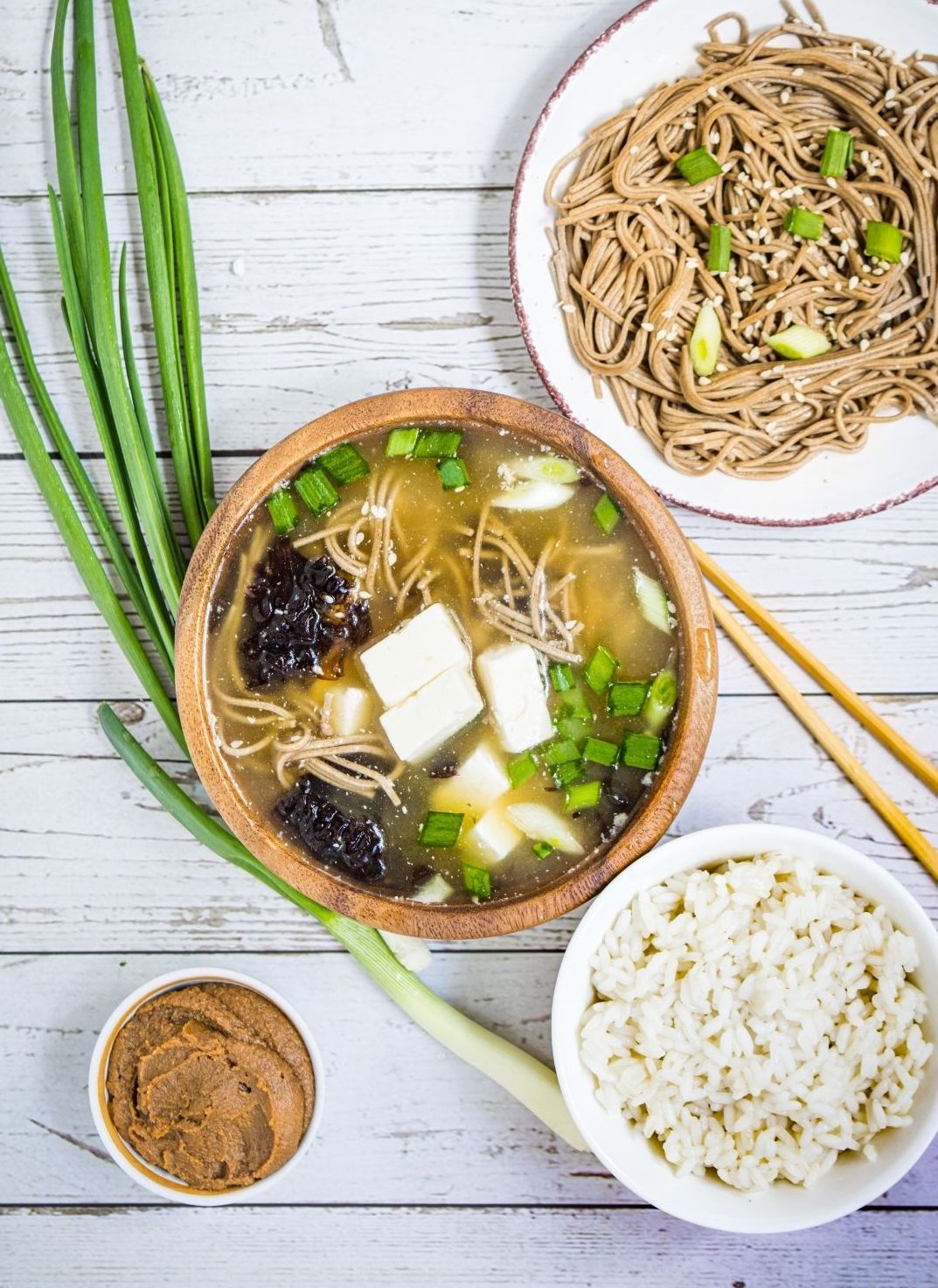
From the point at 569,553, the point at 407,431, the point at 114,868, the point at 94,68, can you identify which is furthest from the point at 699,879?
the point at 94,68

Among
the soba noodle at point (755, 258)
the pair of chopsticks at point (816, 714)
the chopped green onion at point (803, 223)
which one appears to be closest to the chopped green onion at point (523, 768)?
the pair of chopsticks at point (816, 714)

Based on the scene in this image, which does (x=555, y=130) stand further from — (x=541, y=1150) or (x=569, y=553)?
(x=541, y=1150)

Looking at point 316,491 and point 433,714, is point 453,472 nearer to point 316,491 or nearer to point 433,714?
point 316,491

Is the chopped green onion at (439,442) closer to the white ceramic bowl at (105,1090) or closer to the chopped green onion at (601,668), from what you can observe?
the chopped green onion at (601,668)

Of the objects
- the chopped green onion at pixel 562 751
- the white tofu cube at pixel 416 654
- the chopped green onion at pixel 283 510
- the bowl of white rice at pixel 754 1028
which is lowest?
the bowl of white rice at pixel 754 1028

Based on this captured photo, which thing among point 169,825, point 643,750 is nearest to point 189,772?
point 169,825
